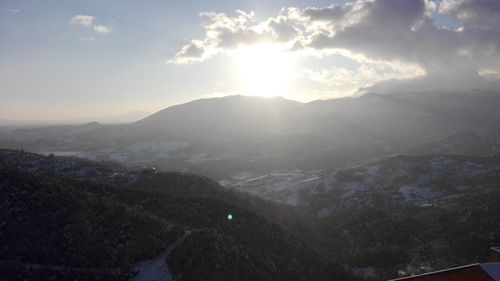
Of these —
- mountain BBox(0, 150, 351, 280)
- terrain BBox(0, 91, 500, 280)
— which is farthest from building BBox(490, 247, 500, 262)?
mountain BBox(0, 150, 351, 280)

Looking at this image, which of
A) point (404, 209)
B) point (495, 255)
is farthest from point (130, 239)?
point (404, 209)

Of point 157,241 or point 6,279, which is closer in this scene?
point 6,279

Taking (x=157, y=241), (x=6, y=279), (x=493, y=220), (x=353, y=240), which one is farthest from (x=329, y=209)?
(x=6, y=279)

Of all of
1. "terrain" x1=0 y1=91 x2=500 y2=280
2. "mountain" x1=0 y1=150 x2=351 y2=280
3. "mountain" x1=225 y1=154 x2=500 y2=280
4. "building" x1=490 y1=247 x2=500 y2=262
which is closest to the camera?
"mountain" x1=0 y1=150 x2=351 y2=280

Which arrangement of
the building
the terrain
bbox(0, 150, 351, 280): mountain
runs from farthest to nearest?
the terrain, the building, bbox(0, 150, 351, 280): mountain

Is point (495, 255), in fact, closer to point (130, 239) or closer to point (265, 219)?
point (265, 219)

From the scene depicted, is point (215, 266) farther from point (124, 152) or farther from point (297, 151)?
point (124, 152)

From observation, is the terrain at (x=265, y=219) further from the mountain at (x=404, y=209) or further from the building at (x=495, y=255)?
the building at (x=495, y=255)

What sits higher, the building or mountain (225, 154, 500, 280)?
the building

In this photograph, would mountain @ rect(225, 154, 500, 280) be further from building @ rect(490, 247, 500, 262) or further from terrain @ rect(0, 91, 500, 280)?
building @ rect(490, 247, 500, 262)
